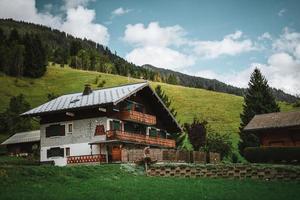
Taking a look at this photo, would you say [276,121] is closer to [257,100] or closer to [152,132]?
[257,100]

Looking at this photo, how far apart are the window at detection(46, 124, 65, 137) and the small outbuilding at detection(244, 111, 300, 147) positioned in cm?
2034

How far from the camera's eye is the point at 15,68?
3784 inches

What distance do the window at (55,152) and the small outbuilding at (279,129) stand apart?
67.2 ft

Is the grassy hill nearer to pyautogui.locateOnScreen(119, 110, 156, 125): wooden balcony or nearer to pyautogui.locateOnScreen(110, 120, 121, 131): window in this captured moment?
pyautogui.locateOnScreen(119, 110, 156, 125): wooden balcony

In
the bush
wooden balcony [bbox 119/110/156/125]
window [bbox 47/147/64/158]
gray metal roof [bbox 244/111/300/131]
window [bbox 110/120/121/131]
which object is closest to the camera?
the bush

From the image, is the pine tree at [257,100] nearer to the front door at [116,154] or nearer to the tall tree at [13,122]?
the front door at [116,154]

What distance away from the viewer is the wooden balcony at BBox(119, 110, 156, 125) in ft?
145

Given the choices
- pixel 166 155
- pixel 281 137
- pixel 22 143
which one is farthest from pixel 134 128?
pixel 22 143

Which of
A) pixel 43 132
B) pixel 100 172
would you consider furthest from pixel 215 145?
pixel 100 172

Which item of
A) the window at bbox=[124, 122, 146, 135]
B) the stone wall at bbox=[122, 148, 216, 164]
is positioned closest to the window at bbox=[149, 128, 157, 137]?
the window at bbox=[124, 122, 146, 135]

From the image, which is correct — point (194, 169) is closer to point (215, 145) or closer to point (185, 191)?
point (185, 191)

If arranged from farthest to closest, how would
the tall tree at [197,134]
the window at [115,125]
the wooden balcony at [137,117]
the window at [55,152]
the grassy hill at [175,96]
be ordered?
the grassy hill at [175,96]
the tall tree at [197,134]
the wooden balcony at [137,117]
the window at [55,152]
the window at [115,125]

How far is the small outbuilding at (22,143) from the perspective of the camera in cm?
5845

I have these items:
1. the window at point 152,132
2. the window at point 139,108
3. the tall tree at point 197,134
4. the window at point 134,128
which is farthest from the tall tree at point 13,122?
the tall tree at point 197,134
